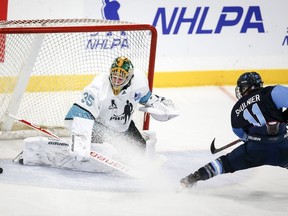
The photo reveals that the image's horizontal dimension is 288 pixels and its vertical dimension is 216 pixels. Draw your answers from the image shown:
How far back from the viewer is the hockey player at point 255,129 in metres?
4.77

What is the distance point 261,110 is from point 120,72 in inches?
35.3

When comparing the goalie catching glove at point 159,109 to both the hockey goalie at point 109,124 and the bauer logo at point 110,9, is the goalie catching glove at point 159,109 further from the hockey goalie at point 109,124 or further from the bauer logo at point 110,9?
the bauer logo at point 110,9

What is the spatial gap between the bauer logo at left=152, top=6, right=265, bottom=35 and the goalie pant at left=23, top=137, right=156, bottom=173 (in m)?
2.19

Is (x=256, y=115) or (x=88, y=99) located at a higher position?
(x=88, y=99)

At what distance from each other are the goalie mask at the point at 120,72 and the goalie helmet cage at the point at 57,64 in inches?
19.6

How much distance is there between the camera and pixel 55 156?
17.5 feet

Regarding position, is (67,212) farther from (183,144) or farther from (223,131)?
(223,131)

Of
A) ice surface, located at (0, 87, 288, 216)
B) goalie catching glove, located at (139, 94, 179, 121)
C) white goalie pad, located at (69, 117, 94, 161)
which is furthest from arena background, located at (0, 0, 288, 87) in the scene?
white goalie pad, located at (69, 117, 94, 161)

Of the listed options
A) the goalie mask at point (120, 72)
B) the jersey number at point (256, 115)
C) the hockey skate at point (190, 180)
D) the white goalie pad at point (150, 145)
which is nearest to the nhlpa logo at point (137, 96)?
the goalie mask at point (120, 72)

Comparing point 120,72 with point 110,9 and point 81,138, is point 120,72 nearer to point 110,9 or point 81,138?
point 81,138

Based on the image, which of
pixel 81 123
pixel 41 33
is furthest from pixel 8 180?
pixel 41 33

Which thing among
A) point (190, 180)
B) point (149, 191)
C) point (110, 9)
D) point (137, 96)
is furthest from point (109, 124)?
point (110, 9)

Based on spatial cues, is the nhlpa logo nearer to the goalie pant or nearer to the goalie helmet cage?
the goalie pant

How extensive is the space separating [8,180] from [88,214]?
28.5 inches
